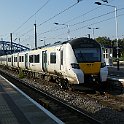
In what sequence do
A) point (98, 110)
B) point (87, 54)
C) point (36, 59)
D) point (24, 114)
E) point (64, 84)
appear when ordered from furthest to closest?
point (36, 59), point (64, 84), point (87, 54), point (98, 110), point (24, 114)

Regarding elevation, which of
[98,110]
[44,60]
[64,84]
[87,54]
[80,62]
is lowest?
[98,110]

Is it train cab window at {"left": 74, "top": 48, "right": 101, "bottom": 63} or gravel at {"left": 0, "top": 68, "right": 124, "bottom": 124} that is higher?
train cab window at {"left": 74, "top": 48, "right": 101, "bottom": 63}

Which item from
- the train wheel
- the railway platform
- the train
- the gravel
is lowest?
the gravel

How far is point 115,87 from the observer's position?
1917cm

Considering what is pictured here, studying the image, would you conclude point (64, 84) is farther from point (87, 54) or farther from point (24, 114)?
point (24, 114)

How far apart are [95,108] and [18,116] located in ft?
11.9

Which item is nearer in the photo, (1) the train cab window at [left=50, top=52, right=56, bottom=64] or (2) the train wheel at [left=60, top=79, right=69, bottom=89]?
(2) the train wheel at [left=60, top=79, right=69, bottom=89]

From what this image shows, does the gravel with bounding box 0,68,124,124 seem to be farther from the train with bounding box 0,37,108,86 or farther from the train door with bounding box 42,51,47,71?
the train door with bounding box 42,51,47,71

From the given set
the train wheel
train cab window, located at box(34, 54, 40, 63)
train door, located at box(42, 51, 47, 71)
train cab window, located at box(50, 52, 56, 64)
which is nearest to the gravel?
the train wheel

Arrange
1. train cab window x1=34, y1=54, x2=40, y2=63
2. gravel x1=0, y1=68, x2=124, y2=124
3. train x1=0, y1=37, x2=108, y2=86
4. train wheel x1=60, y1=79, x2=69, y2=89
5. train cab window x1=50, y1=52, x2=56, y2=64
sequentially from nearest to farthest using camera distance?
gravel x1=0, y1=68, x2=124, y2=124 < train x1=0, y1=37, x2=108, y2=86 < train wheel x1=60, y1=79, x2=69, y2=89 < train cab window x1=50, y1=52, x2=56, y2=64 < train cab window x1=34, y1=54, x2=40, y2=63

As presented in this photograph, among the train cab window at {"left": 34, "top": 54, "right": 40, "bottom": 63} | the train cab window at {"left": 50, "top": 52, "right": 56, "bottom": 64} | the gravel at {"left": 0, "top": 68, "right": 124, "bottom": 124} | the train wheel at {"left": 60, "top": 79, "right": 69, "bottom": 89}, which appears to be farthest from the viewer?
the train cab window at {"left": 34, "top": 54, "right": 40, "bottom": 63}

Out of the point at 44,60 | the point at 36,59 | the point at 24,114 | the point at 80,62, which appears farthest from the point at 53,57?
the point at 24,114

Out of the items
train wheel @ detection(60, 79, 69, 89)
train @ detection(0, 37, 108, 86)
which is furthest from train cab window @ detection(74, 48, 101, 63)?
train wheel @ detection(60, 79, 69, 89)

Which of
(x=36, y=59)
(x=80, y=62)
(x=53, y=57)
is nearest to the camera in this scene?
(x=80, y=62)
